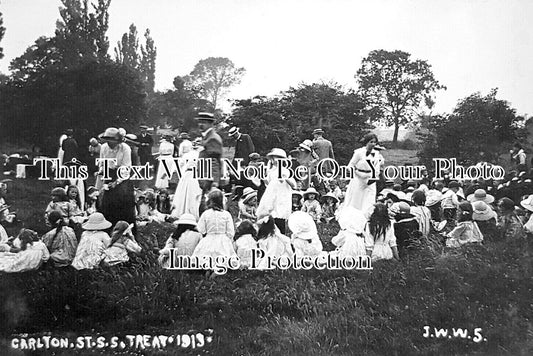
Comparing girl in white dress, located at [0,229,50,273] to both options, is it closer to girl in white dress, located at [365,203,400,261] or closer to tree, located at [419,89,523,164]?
girl in white dress, located at [365,203,400,261]

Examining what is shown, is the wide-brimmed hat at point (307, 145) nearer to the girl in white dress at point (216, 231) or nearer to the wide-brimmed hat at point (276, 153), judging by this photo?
the wide-brimmed hat at point (276, 153)

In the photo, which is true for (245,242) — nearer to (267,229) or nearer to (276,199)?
(267,229)

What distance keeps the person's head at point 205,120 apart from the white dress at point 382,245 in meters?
2.45

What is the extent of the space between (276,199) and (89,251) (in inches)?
93.3

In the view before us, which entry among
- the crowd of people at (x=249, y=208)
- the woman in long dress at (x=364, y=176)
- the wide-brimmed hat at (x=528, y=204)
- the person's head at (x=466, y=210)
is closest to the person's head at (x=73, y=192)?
the crowd of people at (x=249, y=208)

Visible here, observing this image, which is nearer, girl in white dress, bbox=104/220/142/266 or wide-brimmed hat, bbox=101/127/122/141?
girl in white dress, bbox=104/220/142/266

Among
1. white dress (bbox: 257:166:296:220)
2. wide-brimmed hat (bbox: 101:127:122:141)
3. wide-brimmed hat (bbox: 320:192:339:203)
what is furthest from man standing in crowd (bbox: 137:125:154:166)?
wide-brimmed hat (bbox: 320:192:339:203)

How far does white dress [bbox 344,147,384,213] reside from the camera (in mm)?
6816

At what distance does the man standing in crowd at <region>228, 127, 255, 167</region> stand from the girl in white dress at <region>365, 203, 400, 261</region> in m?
1.73

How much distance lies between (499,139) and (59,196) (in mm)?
5732

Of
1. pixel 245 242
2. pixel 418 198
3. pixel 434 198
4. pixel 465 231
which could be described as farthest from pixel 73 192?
pixel 465 231

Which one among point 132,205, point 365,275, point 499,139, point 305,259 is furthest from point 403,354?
point 132,205

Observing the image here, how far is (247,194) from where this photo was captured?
6.73 metres

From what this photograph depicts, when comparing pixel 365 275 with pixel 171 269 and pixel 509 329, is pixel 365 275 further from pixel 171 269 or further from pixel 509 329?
pixel 171 269
